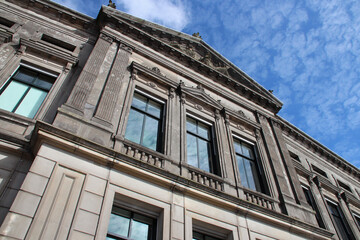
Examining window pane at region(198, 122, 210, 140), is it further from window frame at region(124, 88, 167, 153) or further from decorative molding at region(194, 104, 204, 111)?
window frame at region(124, 88, 167, 153)

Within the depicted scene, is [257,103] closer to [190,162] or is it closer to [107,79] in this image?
[190,162]

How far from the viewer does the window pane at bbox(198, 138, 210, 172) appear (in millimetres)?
10547

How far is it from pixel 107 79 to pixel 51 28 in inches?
174

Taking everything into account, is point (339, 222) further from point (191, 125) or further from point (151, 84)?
point (151, 84)

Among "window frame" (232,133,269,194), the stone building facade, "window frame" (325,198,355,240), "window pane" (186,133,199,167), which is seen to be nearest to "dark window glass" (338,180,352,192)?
the stone building facade

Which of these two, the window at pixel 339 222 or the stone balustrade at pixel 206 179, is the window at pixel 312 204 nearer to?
the window at pixel 339 222

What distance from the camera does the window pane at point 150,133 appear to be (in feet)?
32.0

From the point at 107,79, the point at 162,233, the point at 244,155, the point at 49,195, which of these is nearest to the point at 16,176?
the point at 49,195

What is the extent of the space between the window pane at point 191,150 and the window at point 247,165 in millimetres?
2183

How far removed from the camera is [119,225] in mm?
6969

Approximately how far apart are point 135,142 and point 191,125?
3.25 metres

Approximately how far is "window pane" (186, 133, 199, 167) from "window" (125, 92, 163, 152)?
51.4 inches

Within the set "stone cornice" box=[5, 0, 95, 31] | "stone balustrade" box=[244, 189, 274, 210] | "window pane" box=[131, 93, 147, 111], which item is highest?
"stone cornice" box=[5, 0, 95, 31]

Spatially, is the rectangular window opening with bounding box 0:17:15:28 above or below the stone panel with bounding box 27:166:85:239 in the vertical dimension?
above
